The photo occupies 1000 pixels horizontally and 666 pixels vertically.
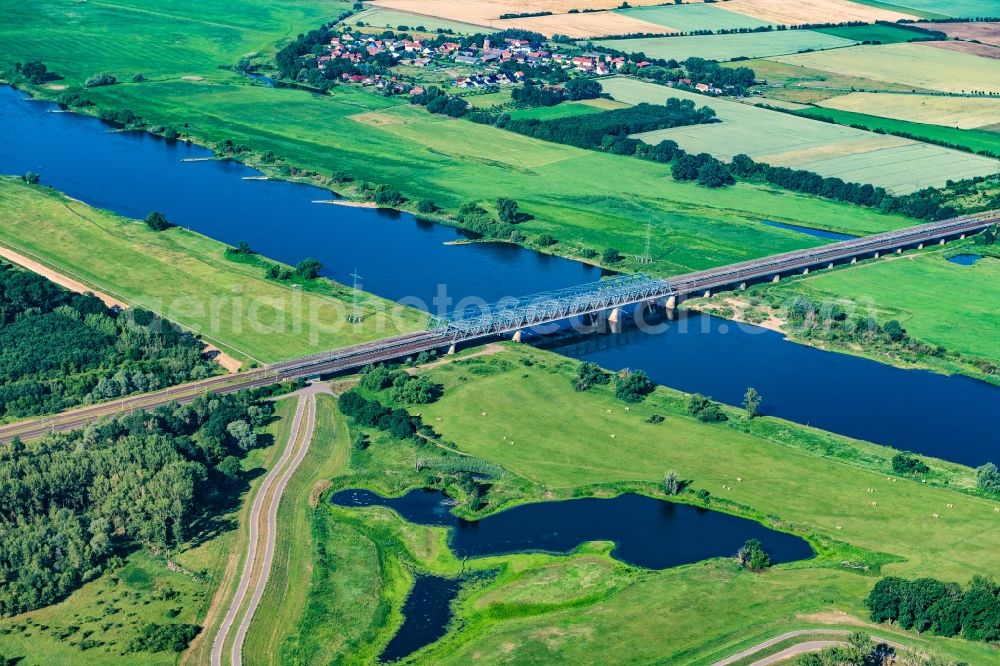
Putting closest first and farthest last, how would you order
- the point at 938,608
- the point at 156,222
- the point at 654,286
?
the point at 938,608 → the point at 654,286 → the point at 156,222

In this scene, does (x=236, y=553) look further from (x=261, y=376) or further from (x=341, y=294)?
(x=341, y=294)

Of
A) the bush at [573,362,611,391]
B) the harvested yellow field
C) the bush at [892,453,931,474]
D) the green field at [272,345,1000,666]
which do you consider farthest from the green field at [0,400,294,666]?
the harvested yellow field

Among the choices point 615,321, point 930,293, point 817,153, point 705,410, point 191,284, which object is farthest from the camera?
point 817,153

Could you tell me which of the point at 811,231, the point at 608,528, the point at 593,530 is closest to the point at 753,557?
the point at 608,528

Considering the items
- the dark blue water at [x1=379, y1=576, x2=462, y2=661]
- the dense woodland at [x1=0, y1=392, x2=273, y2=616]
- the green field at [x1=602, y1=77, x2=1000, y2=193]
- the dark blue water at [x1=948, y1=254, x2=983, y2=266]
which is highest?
the green field at [x1=602, y1=77, x2=1000, y2=193]

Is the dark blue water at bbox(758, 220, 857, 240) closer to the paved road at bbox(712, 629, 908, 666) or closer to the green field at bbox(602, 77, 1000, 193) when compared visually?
the green field at bbox(602, 77, 1000, 193)

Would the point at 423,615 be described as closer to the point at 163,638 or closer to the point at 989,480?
the point at 163,638
